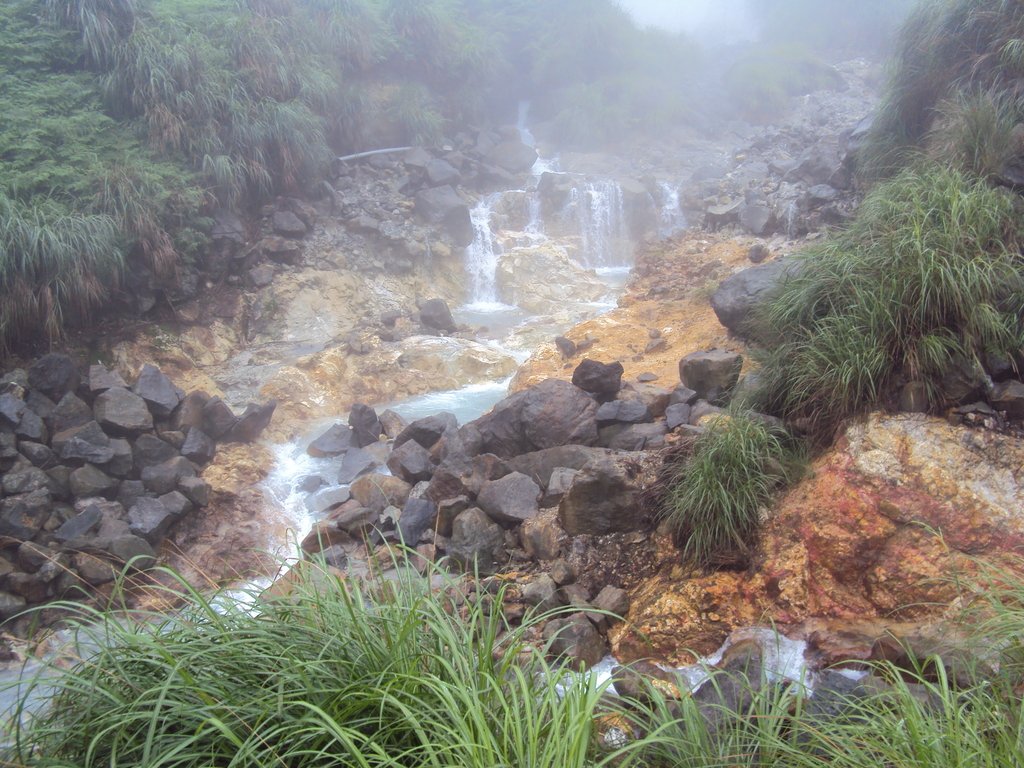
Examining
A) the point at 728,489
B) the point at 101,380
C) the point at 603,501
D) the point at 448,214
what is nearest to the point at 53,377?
the point at 101,380

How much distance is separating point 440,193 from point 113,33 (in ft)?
19.3

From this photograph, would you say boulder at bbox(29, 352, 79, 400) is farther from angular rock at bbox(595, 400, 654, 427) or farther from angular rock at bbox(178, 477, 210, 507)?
angular rock at bbox(595, 400, 654, 427)

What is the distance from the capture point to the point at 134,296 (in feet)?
30.7

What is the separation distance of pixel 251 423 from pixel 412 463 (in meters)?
2.69

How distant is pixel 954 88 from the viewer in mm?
7461

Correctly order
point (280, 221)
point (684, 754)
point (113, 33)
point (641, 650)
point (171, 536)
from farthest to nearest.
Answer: point (280, 221) → point (113, 33) → point (171, 536) → point (641, 650) → point (684, 754)

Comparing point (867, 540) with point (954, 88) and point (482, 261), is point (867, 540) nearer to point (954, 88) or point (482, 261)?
point (954, 88)

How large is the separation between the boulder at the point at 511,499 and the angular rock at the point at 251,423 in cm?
385

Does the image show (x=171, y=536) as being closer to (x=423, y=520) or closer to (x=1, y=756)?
(x=423, y=520)

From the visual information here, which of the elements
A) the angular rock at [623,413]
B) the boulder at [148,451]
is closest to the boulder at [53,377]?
the boulder at [148,451]

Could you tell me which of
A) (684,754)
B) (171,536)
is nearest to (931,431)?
(684,754)

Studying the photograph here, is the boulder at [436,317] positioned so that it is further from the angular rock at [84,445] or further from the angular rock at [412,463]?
the angular rock at [84,445]

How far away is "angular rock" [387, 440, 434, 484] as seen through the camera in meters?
6.34

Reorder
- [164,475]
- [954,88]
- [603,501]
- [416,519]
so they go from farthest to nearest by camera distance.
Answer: [954,88], [164,475], [416,519], [603,501]
